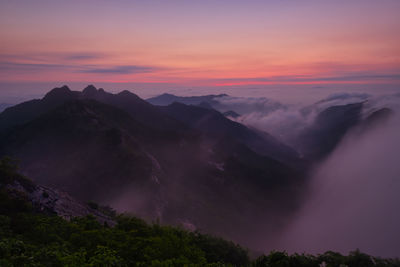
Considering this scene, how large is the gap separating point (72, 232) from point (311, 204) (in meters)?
175

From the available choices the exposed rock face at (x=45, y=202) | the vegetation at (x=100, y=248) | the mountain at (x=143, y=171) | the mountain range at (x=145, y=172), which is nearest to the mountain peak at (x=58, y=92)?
the mountain range at (x=145, y=172)

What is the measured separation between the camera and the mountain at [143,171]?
319 feet

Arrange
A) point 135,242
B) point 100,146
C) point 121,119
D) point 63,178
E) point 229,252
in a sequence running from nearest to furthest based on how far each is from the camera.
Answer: point 135,242 < point 229,252 < point 63,178 < point 100,146 < point 121,119

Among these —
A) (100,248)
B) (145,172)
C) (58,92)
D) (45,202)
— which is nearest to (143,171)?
(145,172)

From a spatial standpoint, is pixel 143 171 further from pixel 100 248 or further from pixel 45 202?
pixel 100 248

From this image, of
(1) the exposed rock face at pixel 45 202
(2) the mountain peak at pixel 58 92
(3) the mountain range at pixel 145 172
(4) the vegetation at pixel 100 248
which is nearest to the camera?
(4) the vegetation at pixel 100 248

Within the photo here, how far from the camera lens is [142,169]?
105 m

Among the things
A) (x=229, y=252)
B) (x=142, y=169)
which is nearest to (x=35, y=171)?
(x=142, y=169)

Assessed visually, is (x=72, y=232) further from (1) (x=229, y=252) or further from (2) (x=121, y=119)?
(2) (x=121, y=119)

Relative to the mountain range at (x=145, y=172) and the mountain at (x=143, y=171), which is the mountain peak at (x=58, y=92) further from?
the mountain at (x=143, y=171)

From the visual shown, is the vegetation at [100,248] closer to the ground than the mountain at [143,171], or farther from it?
farther from it

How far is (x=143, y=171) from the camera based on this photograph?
104 m

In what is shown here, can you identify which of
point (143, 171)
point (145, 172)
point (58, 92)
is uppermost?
point (58, 92)

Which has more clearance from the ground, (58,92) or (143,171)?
(58,92)
